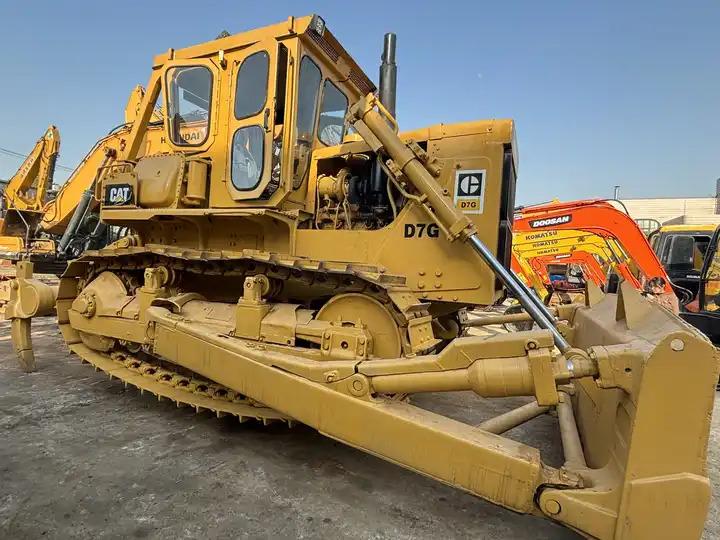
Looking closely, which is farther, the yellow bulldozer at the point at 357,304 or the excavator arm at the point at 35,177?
the excavator arm at the point at 35,177

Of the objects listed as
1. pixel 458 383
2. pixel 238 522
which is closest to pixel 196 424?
pixel 238 522

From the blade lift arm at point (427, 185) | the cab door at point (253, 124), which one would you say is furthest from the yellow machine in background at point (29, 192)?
the blade lift arm at point (427, 185)

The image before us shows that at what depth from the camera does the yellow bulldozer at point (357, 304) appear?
1.97m

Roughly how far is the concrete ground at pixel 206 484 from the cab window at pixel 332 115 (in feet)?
9.38

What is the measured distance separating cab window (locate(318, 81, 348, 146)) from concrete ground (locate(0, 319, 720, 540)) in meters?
2.86

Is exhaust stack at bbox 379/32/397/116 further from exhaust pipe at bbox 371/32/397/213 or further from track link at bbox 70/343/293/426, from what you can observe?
track link at bbox 70/343/293/426

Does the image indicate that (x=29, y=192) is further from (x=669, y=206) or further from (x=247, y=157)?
(x=669, y=206)

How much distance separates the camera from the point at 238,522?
2512mm

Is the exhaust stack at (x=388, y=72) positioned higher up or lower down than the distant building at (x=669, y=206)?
lower down

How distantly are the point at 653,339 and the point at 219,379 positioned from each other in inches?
105

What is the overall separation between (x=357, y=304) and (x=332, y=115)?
232 cm

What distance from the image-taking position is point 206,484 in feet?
9.48

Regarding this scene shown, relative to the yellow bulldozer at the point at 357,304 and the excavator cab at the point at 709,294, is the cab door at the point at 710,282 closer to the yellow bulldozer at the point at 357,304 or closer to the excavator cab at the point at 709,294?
the excavator cab at the point at 709,294

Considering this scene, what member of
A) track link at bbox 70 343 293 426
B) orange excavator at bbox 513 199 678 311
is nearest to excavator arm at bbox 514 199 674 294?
orange excavator at bbox 513 199 678 311
